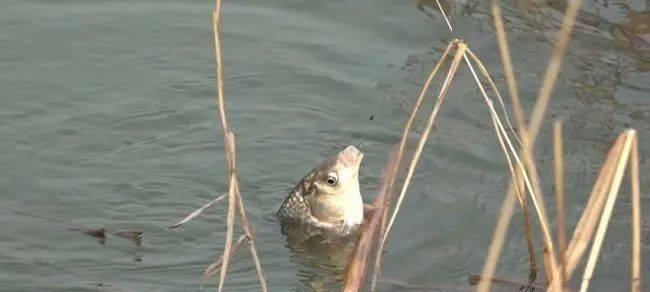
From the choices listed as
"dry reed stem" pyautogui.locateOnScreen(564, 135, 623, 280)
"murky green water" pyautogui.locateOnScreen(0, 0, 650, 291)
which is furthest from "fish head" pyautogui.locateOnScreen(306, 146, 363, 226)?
"dry reed stem" pyautogui.locateOnScreen(564, 135, 623, 280)

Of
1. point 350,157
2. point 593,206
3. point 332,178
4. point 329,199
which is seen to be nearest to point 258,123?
point 329,199

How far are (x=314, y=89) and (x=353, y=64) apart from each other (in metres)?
0.44

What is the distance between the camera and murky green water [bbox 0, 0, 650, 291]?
274 inches

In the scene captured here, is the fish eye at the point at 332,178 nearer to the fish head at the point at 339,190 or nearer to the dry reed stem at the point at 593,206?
the fish head at the point at 339,190

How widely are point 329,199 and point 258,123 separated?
1425mm

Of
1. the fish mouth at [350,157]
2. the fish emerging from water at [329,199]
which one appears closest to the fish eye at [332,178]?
the fish emerging from water at [329,199]

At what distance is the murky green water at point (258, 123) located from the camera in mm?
6965

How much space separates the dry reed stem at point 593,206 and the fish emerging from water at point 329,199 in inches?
91.1

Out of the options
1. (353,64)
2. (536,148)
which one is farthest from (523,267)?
(353,64)

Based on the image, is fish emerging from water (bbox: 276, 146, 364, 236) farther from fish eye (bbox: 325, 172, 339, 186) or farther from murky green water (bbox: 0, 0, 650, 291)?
murky green water (bbox: 0, 0, 650, 291)

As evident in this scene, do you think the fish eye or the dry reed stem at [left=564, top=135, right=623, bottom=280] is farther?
the fish eye

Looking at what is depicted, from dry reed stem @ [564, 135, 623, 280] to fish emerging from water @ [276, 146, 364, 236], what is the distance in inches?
91.1

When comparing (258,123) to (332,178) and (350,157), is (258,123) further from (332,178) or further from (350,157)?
(350,157)

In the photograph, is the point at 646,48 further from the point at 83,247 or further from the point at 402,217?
the point at 83,247
